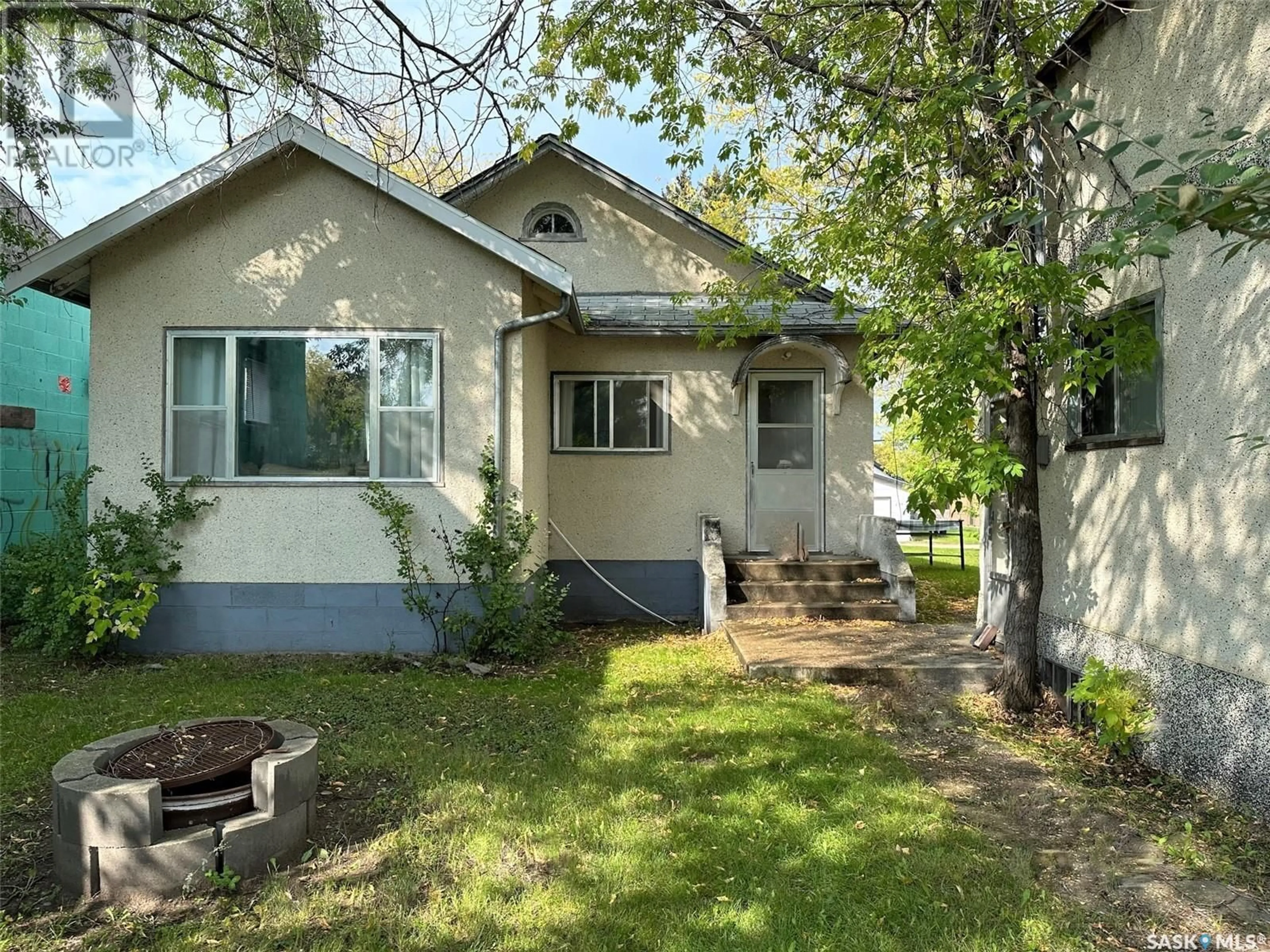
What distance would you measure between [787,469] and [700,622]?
2.28 m

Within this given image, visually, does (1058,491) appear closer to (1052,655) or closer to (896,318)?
(1052,655)

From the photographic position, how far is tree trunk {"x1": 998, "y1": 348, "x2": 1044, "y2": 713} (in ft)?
18.7

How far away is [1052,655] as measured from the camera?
19.4 feet

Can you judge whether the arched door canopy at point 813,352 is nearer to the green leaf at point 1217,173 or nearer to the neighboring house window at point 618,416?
the neighboring house window at point 618,416

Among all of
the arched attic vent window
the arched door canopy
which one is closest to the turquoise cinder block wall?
the arched attic vent window

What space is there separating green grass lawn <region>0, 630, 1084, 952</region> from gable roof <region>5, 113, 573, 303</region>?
3.75 metres

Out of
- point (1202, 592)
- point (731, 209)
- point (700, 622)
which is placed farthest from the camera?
point (731, 209)

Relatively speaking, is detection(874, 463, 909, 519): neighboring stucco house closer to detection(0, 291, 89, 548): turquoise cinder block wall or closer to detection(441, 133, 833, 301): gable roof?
detection(441, 133, 833, 301): gable roof

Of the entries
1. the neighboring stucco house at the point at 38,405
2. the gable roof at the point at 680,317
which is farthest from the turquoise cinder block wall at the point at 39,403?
the gable roof at the point at 680,317

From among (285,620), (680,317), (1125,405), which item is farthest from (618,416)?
(1125,405)

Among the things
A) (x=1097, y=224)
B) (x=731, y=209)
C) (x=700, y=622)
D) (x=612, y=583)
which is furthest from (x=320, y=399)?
(x=731, y=209)

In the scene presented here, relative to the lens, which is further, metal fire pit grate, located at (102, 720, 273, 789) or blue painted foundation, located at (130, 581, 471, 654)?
blue painted foundation, located at (130, 581, 471, 654)

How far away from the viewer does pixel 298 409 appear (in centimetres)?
740

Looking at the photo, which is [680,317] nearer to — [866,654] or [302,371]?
[302,371]
